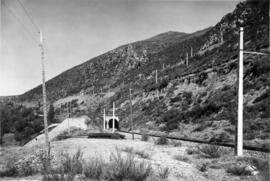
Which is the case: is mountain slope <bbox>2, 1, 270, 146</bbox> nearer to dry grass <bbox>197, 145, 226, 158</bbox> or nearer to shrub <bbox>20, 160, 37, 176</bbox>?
dry grass <bbox>197, 145, 226, 158</bbox>

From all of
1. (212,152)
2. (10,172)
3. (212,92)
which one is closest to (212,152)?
(212,152)

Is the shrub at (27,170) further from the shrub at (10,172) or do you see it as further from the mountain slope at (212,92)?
the mountain slope at (212,92)

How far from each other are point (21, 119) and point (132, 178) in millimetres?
77507

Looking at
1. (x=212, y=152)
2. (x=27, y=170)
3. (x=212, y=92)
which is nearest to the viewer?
(x=27, y=170)

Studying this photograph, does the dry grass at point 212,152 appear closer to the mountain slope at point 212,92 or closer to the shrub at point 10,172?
the mountain slope at point 212,92

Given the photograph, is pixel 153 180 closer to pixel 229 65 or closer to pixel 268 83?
pixel 268 83

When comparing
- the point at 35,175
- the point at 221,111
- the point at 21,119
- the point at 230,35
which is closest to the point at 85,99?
the point at 21,119

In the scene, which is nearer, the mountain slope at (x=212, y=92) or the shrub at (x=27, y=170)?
the shrub at (x=27, y=170)

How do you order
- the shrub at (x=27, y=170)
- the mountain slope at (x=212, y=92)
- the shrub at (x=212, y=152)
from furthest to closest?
the mountain slope at (x=212, y=92) < the shrub at (x=212, y=152) < the shrub at (x=27, y=170)

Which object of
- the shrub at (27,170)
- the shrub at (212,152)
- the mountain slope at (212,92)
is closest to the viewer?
the shrub at (27,170)

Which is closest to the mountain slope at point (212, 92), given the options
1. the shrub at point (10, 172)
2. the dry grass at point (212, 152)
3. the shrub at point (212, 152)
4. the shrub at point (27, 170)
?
the dry grass at point (212, 152)

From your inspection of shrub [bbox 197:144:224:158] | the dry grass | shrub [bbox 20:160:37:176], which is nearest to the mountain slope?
the dry grass

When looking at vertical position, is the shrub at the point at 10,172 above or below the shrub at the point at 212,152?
above

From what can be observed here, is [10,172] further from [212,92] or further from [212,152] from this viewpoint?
[212,92]
